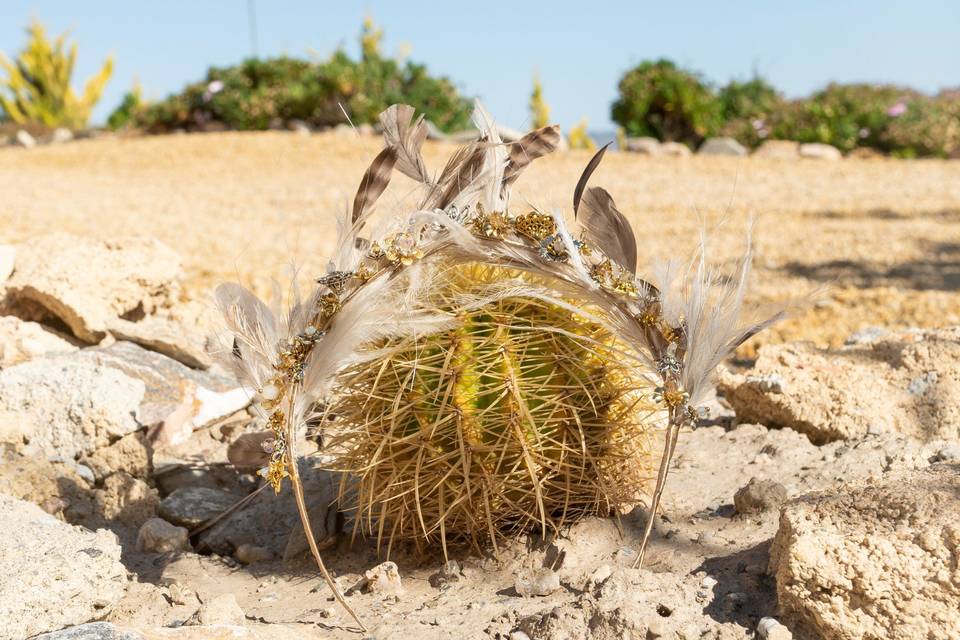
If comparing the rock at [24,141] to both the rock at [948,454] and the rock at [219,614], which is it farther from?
the rock at [948,454]

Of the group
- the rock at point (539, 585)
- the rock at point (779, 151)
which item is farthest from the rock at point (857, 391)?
the rock at point (779, 151)

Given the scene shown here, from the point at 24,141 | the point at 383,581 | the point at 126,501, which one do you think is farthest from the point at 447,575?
the point at 24,141

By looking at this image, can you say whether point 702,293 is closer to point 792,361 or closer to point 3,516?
point 792,361

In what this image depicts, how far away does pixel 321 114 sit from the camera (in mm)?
16156

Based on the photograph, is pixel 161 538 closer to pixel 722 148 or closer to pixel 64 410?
pixel 64 410

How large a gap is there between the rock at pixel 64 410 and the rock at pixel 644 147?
11.9 meters

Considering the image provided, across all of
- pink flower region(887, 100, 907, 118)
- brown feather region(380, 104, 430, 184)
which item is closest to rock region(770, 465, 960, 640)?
brown feather region(380, 104, 430, 184)

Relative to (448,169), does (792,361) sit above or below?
below

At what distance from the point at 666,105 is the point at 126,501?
14176mm

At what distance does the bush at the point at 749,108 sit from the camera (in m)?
15.5

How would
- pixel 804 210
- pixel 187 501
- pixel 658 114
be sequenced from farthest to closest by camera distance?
pixel 658 114, pixel 804 210, pixel 187 501

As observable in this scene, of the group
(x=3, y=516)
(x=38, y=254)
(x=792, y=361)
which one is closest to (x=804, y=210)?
(x=792, y=361)

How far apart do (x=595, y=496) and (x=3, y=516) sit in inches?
54.6

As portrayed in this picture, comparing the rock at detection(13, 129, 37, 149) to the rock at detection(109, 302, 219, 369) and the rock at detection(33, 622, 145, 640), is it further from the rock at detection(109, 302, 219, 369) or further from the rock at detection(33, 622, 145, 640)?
the rock at detection(33, 622, 145, 640)
